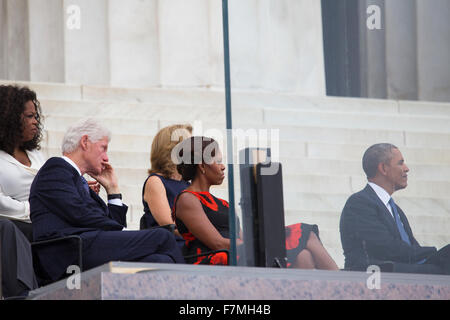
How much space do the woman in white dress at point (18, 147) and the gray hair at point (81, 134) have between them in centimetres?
50

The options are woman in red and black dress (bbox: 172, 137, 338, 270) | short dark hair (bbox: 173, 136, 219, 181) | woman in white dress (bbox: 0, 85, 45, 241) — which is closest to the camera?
woman in red and black dress (bbox: 172, 137, 338, 270)

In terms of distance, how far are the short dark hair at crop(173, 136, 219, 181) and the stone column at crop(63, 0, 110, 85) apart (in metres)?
7.29

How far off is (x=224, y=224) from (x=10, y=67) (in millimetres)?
8446

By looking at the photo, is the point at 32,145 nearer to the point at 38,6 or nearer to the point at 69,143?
the point at 69,143

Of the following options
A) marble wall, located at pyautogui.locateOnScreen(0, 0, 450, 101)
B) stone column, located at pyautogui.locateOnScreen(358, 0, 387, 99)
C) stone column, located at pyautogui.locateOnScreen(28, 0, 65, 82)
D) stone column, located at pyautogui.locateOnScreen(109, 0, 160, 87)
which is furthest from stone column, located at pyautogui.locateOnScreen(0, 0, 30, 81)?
stone column, located at pyautogui.locateOnScreen(358, 0, 387, 99)

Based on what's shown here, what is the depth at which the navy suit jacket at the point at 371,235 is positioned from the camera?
144 inches

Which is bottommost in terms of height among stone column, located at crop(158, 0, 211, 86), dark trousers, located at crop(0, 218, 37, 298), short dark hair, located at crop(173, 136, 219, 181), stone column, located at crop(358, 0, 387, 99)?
dark trousers, located at crop(0, 218, 37, 298)

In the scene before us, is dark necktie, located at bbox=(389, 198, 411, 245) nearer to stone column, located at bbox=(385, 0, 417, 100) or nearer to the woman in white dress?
stone column, located at bbox=(385, 0, 417, 100)

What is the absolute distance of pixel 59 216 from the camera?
508 centimetres

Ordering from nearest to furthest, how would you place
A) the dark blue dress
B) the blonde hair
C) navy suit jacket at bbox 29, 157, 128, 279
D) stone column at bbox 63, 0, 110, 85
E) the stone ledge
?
the stone ledge < navy suit jacket at bbox 29, 157, 128, 279 < the blonde hair < the dark blue dress < stone column at bbox 63, 0, 110, 85

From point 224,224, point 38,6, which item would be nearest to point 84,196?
point 224,224

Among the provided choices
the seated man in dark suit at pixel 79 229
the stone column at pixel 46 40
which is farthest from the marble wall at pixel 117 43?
the seated man in dark suit at pixel 79 229

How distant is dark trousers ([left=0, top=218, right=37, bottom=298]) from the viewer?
4742 millimetres

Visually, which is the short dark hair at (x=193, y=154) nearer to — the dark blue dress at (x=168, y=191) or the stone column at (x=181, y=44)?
the dark blue dress at (x=168, y=191)
